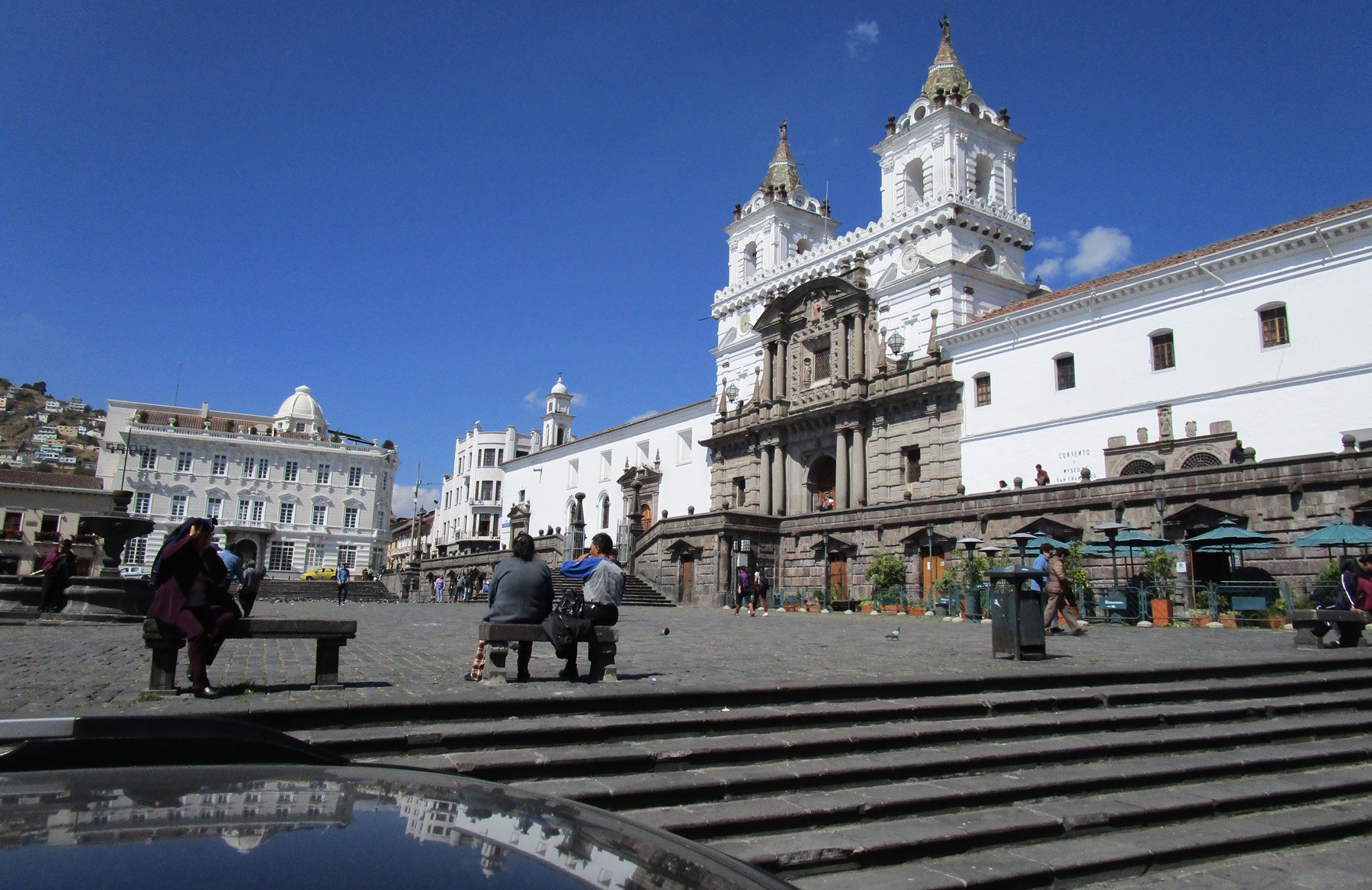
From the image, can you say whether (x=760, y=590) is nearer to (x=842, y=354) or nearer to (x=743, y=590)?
(x=743, y=590)

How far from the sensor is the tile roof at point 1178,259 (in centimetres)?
2228

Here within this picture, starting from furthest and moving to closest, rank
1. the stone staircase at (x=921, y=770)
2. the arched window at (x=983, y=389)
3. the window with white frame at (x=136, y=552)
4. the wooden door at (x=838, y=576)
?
the window with white frame at (x=136, y=552) → the wooden door at (x=838, y=576) → the arched window at (x=983, y=389) → the stone staircase at (x=921, y=770)

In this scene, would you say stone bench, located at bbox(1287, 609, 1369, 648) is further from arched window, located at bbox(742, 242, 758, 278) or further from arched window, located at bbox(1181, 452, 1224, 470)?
arched window, located at bbox(742, 242, 758, 278)

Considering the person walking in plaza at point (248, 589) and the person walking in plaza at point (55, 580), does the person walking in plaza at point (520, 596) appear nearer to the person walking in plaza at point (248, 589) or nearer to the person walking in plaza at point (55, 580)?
the person walking in plaza at point (248, 589)

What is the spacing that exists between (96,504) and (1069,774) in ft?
218

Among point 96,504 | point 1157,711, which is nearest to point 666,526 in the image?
point 1157,711

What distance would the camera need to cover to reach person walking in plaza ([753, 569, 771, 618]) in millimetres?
29828

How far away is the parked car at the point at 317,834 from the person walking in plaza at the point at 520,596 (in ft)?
20.3

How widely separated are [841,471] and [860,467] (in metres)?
0.82

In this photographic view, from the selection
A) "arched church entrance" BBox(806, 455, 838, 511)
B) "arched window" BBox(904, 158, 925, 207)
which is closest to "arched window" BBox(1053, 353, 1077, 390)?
"arched window" BBox(904, 158, 925, 207)

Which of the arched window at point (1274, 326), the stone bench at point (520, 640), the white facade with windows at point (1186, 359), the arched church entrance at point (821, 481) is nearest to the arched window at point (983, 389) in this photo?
the white facade with windows at point (1186, 359)

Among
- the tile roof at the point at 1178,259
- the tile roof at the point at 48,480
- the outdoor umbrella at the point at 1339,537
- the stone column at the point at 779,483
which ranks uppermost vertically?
the tile roof at the point at 1178,259

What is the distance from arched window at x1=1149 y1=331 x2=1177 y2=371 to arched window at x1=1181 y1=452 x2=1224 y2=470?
2903 mm

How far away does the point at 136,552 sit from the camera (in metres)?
57.6
